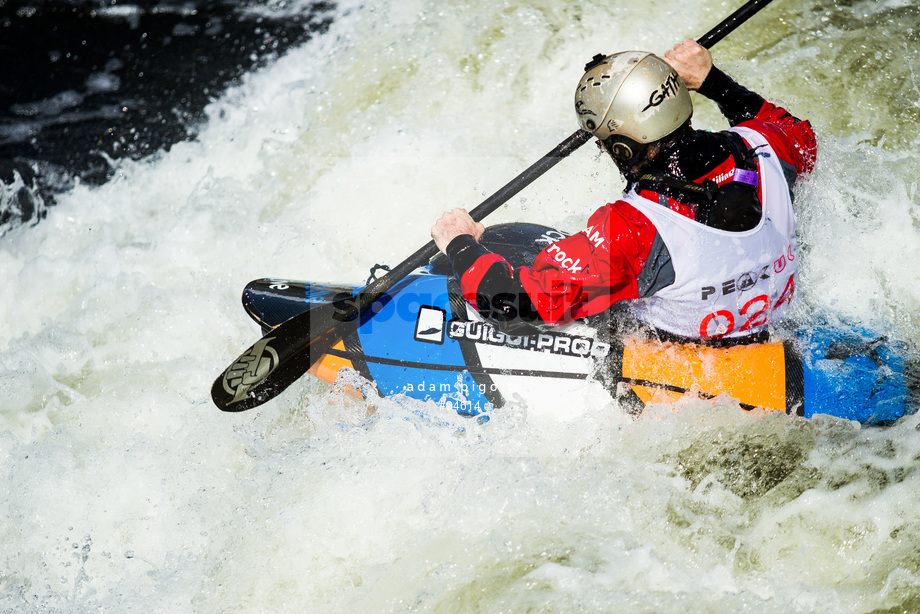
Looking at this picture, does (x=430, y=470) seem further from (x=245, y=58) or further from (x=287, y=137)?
(x=245, y=58)

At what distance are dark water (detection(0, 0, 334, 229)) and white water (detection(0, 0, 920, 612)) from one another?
33cm

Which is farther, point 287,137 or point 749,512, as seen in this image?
point 287,137

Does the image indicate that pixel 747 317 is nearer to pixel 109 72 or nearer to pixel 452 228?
pixel 452 228

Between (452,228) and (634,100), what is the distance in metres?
0.83

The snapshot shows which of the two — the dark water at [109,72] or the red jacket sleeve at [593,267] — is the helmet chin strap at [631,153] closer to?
the red jacket sleeve at [593,267]

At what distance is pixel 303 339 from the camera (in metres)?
2.90

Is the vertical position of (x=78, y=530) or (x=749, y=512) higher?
(x=749, y=512)

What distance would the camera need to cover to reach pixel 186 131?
5.32m

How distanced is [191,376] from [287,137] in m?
2.05

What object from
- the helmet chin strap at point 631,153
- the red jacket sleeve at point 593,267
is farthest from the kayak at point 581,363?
the helmet chin strap at point 631,153

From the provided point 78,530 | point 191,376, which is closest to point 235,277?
point 191,376

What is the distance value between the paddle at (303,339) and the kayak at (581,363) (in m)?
0.05

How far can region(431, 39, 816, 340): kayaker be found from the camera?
217cm

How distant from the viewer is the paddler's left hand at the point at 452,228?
8.71 feet
